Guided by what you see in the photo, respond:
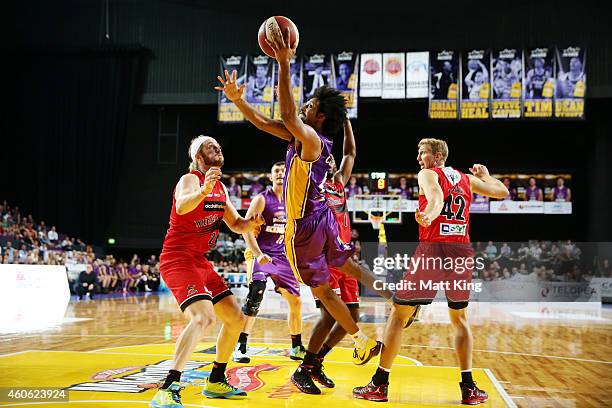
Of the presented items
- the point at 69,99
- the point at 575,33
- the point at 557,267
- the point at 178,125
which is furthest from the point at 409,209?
the point at 69,99

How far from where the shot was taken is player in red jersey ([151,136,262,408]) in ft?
12.9

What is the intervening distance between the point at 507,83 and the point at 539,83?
102 centimetres

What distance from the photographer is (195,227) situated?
14.0ft

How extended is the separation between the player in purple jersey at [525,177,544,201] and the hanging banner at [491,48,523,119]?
12.4 feet

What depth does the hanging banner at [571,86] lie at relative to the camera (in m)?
18.7

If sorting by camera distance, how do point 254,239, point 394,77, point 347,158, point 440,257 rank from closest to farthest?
1. point 440,257
2. point 347,158
3. point 254,239
4. point 394,77

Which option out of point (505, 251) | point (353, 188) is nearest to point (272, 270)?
point (353, 188)

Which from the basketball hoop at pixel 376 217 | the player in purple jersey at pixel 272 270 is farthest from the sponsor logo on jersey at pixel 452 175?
the basketball hoop at pixel 376 217

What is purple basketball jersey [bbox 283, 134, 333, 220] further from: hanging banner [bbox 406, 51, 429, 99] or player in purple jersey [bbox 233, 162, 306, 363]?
hanging banner [bbox 406, 51, 429, 99]

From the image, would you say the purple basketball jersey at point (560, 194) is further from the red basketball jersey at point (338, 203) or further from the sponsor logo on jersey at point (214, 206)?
the sponsor logo on jersey at point (214, 206)

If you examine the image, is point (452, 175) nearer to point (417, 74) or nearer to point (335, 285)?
point (335, 285)

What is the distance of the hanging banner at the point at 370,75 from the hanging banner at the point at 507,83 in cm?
380

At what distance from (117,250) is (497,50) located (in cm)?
1690

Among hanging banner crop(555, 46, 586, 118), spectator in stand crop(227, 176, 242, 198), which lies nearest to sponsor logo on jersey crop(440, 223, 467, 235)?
hanging banner crop(555, 46, 586, 118)
